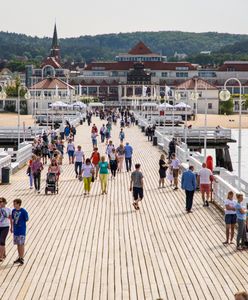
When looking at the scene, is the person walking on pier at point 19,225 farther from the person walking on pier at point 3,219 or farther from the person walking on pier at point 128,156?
the person walking on pier at point 128,156

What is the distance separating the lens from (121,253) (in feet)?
43.6

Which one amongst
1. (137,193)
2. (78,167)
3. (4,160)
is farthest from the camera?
(78,167)

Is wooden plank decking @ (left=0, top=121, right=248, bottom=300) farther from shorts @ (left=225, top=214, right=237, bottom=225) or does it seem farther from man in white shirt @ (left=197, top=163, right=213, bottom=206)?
shorts @ (left=225, top=214, right=237, bottom=225)

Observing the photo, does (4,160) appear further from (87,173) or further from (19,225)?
(19,225)

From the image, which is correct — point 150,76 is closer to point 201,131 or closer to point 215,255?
point 201,131

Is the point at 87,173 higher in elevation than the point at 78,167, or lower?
higher

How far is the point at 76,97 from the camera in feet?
339

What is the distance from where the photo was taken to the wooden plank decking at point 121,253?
11016 millimetres

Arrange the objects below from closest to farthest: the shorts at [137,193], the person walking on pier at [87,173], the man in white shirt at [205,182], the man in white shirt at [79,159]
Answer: the shorts at [137,193] < the man in white shirt at [205,182] < the person walking on pier at [87,173] < the man in white shirt at [79,159]

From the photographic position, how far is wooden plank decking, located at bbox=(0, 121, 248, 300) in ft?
36.1

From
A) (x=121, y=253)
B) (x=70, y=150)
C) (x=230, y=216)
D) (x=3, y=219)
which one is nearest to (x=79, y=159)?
(x=70, y=150)

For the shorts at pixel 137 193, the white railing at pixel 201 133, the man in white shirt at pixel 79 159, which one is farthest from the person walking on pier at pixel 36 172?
the white railing at pixel 201 133

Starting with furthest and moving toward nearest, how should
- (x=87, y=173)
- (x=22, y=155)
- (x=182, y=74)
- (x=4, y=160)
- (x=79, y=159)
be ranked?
1. (x=182, y=74)
2. (x=22, y=155)
3. (x=4, y=160)
4. (x=79, y=159)
5. (x=87, y=173)

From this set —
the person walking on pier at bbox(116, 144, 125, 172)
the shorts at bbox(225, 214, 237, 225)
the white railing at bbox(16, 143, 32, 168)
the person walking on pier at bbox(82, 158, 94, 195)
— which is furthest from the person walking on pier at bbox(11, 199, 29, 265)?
the white railing at bbox(16, 143, 32, 168)
